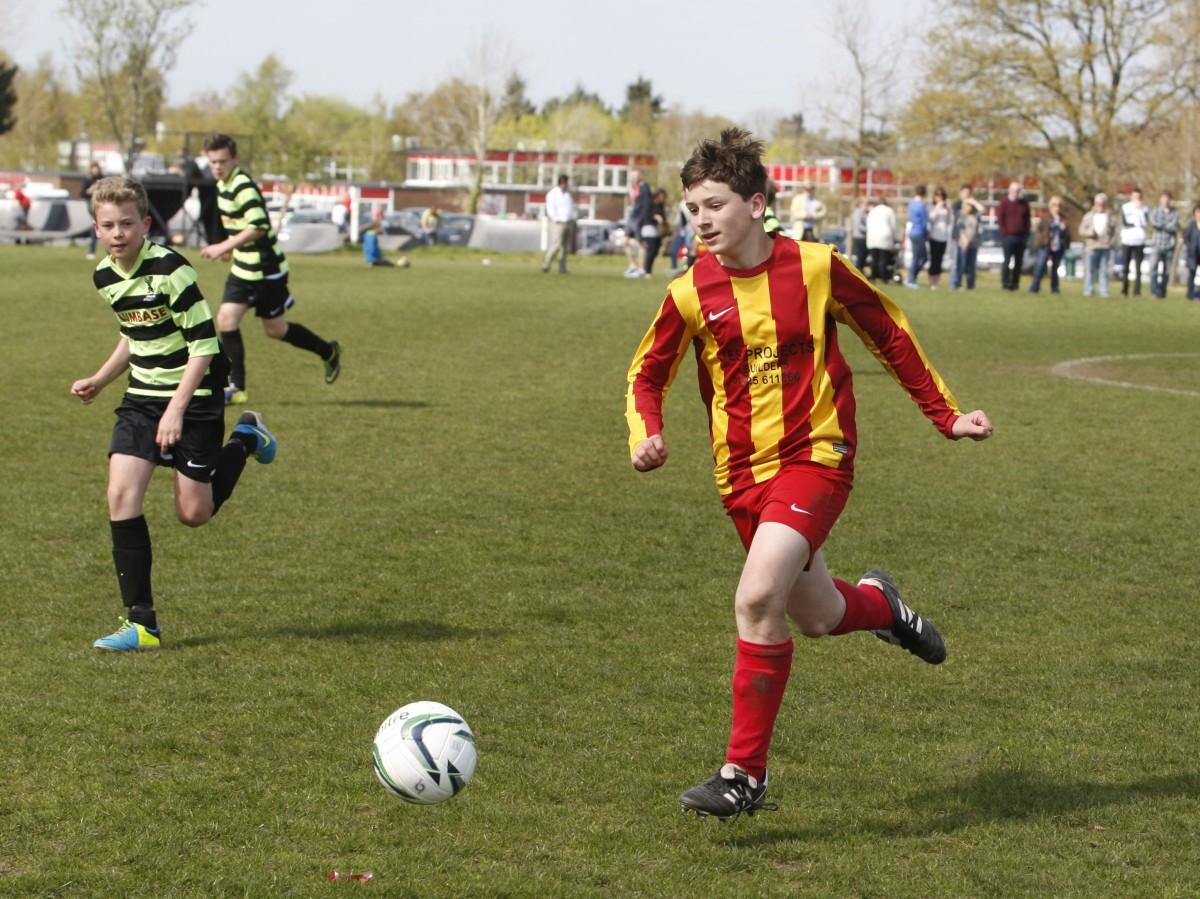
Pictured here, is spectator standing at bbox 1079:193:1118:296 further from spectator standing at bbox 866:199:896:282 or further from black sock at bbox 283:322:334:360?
black sock at bbox 283:322:334:360

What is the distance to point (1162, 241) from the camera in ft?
99.8

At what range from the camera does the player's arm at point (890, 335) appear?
481 centimetres

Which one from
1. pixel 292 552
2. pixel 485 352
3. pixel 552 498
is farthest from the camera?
pixel 485 352

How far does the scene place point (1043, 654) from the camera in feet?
20.5

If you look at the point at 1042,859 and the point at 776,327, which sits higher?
the point at 776,327

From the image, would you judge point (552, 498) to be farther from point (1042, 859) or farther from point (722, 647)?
point (1042, 859)

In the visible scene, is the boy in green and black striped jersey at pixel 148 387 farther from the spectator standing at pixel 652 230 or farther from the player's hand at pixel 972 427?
the spectator standing at pixel 652 230

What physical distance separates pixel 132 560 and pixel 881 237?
24404 millimetres

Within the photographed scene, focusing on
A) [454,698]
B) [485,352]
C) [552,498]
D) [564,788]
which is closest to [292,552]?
[552,498]

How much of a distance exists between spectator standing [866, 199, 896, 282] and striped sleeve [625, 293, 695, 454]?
79.5ft

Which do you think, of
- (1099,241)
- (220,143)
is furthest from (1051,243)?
(220,143)

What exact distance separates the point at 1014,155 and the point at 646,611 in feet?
163

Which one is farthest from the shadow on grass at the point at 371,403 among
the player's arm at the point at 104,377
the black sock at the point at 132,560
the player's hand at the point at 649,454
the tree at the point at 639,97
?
the tree at the point at 639,97

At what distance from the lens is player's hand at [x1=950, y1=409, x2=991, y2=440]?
184 inches
